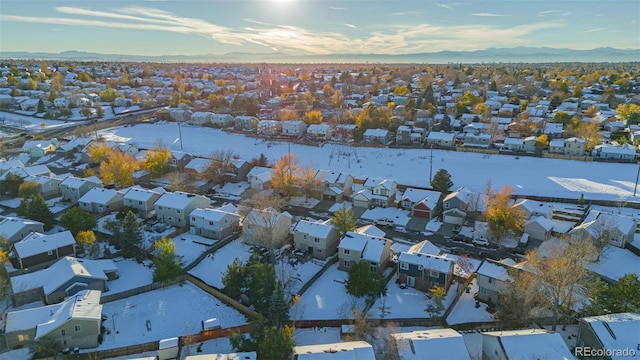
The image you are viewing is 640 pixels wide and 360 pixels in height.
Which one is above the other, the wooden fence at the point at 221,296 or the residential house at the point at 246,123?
the residential house at the point at 246,123

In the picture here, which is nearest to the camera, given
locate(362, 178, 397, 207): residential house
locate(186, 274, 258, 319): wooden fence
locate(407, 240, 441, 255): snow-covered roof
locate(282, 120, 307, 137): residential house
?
locate(186, 274, 258, 319): wooden fence

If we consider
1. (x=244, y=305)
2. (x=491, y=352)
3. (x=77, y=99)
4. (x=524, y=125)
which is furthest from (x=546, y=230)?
(x=77, y=99)

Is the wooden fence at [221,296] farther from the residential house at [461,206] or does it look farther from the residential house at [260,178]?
the residential house at [461,206]

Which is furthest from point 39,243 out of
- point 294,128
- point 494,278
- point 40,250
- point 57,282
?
point 294,128

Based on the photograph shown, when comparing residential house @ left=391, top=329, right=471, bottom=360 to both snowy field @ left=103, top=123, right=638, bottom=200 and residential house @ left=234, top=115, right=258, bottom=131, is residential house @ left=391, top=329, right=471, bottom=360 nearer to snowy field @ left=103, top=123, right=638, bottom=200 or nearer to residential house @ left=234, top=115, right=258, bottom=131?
snowy field @ left=103, top=123, right=638, bottom=200

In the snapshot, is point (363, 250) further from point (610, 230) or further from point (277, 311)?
point (610, 230)

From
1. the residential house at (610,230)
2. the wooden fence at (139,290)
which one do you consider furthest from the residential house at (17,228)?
the residential house at (610,230)

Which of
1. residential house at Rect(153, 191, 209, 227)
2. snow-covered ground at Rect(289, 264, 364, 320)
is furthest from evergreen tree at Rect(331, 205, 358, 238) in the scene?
residential house at Rect(153, 191, 209, 227)
